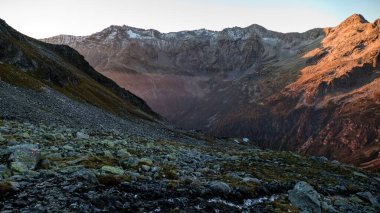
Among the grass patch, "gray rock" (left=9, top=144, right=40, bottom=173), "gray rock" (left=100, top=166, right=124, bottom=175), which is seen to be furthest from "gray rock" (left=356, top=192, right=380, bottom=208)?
the grass patch

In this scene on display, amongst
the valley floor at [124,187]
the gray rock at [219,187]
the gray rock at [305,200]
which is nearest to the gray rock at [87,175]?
the valley floor at [124,187]

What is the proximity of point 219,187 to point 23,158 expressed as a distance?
396 inches

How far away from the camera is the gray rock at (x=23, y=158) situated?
646 inches

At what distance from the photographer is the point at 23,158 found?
17.3 meters

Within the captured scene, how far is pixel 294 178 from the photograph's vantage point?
31.6 meters

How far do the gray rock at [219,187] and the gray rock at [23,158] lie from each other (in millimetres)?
8996

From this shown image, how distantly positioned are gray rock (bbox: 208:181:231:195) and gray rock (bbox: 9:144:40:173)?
9.00m

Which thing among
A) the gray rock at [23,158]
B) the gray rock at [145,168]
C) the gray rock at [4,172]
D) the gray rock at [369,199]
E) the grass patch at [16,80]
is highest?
the grass patch at [16,80]

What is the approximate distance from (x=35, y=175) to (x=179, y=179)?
7.70 meters

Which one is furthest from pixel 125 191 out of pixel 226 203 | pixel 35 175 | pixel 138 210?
pixel 226 203

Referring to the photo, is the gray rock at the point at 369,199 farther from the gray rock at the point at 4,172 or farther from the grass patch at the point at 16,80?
the grass patch at the point at 16,80

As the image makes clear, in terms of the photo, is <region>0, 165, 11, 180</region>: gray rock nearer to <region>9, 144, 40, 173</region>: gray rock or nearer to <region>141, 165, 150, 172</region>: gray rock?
<region>9, 144, 40, 173</region>: gray rock

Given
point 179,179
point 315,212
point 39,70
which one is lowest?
point 315,212

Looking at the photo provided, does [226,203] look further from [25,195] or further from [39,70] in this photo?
[39,70]
